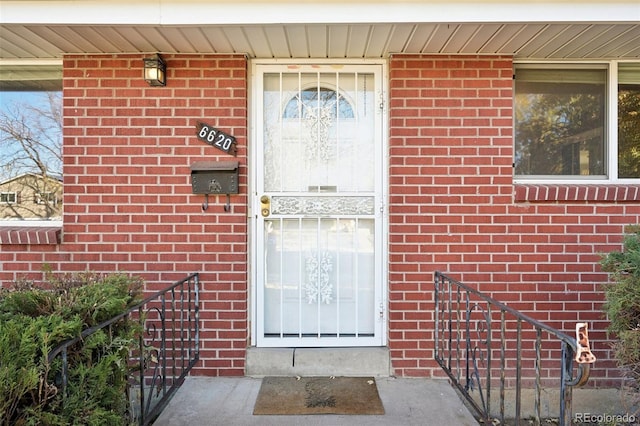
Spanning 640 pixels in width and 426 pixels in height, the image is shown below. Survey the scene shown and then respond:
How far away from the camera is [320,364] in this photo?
10.8 ft

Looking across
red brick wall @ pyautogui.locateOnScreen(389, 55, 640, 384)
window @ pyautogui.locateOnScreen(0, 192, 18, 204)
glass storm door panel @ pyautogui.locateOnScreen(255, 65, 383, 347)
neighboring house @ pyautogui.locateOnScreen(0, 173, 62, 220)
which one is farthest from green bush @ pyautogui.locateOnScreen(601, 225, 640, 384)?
window @ pyautogui.locateOnScreen(0, 192, 18, 204)

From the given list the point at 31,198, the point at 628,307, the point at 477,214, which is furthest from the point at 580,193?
the point at 31,198

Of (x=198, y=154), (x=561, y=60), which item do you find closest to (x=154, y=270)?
(x=198, y=154)

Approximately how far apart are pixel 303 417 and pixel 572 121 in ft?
10.1

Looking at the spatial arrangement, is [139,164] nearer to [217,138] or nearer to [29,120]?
[217,138]

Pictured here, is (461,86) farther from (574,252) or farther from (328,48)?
(574,252)

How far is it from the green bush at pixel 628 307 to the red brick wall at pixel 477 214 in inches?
25.3

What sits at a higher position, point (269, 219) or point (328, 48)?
point (328, 48)

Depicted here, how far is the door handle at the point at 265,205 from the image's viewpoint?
3.44 m

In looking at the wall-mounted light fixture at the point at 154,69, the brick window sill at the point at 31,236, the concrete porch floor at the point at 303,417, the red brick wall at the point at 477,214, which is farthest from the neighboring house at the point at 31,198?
the red brick wall at the point at 477,214

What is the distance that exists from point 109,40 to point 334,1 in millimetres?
1647

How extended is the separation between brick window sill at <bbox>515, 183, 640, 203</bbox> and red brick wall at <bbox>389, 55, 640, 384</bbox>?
0.14 ft

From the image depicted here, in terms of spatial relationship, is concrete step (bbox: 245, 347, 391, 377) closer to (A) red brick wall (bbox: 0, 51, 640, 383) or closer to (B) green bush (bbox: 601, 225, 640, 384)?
(A) red brick wall (bbox: 0, 51, 640, 383)

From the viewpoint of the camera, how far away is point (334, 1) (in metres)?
2.63
